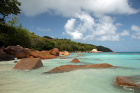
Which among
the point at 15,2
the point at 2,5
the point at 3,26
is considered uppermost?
the point at 15,2

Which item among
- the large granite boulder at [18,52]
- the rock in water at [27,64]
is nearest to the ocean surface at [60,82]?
the rock in water at [27,64]

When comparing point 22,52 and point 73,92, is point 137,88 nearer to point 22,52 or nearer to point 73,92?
point 73,92

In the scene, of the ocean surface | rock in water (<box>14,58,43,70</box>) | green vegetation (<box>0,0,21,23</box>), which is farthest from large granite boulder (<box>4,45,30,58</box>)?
the ocean surface

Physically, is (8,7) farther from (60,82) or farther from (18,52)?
(60,82)

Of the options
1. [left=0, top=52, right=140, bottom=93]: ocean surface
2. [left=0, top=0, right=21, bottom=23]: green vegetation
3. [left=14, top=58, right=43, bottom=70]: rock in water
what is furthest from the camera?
[left=0, top=0, right=21, bottom=23]: green vegetation

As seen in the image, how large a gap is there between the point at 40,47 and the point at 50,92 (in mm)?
44903

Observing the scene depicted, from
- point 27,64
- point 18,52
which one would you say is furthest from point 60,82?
point 18,52

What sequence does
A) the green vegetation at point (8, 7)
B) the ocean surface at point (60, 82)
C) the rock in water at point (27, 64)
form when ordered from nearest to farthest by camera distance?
the ocean surface at point (60, 82), the rock in water at point (27, 64), the green vegetation at point (8, 7)

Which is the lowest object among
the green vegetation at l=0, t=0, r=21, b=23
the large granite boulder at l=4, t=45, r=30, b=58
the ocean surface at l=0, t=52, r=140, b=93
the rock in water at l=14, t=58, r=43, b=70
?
the ocean surface at l=0, t=52, r=140, b=93

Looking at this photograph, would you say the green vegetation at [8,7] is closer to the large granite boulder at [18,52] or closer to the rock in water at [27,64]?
the large granite boulder at [18,52]

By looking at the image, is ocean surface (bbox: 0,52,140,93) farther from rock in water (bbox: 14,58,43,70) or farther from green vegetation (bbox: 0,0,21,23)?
green vegetation (bbox: 0,0,21,23)

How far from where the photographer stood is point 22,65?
25.7 feet

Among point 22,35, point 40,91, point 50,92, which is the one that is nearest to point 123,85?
point 50,92

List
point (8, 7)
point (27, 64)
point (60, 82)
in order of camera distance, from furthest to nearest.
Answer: point (8, 7), point (27, 64), point (60, 82)
